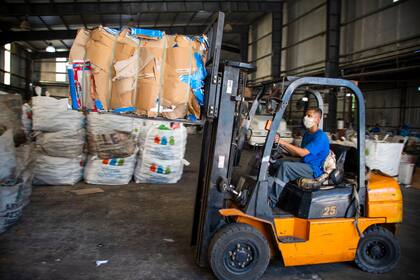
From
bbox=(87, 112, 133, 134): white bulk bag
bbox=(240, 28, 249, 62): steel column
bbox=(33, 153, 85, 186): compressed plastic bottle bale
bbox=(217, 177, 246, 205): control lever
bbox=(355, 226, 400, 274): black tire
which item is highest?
bbox=(240, 28, 249, 62): steel column

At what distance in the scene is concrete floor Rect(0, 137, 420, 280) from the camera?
10.0 feet

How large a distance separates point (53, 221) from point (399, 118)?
13954mm

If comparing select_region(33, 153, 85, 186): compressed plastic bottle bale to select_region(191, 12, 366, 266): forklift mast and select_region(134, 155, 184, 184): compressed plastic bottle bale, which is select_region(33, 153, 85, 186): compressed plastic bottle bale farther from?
select_region(191, 12, 366, 266): forklift mast

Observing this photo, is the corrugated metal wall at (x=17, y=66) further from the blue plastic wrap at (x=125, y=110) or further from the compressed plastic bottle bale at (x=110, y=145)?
the blue plastic wrap at (x=125, y=110)

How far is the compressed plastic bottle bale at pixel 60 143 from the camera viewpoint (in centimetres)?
588

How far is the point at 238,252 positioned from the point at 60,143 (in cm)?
442

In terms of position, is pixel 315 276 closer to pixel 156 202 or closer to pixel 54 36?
pixel 156 202

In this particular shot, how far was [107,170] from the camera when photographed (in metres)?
6.23

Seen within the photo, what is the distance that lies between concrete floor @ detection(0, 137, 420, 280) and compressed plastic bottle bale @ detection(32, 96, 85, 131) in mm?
1222

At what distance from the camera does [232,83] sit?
2.92 metres

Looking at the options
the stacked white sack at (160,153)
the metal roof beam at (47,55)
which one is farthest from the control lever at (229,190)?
the metal roof beam at (47,55)

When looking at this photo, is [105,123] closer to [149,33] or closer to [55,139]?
[55,139]

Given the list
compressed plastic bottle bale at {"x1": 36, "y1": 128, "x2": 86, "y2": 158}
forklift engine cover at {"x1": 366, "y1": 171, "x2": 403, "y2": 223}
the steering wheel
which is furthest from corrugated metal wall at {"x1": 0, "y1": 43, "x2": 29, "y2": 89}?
forklift engine cover at {"x1": 366, "y1": 171, "x2": 403, "y2": 223}

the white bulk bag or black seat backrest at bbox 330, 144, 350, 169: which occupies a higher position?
the white bulk bag
